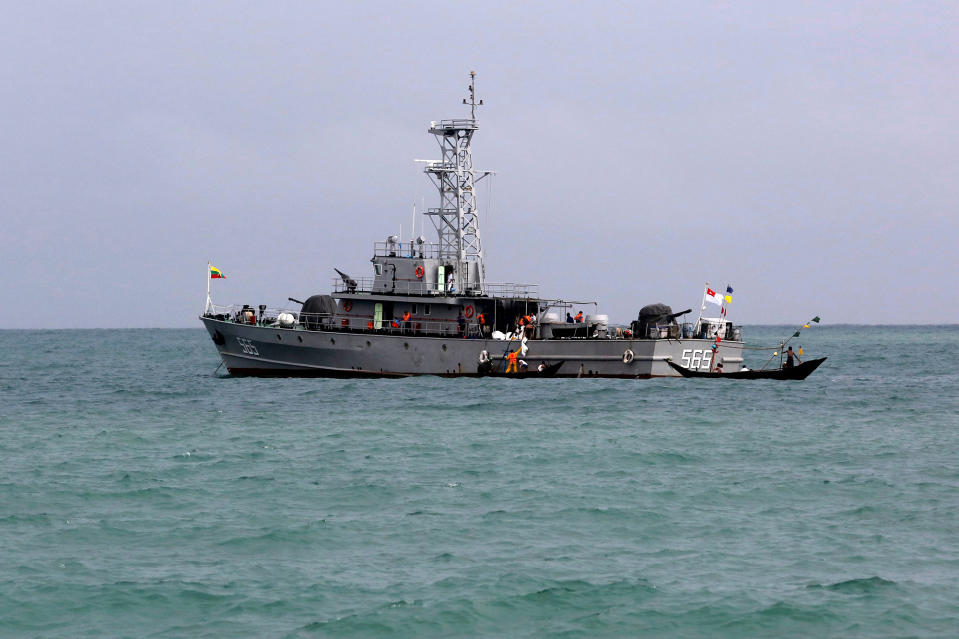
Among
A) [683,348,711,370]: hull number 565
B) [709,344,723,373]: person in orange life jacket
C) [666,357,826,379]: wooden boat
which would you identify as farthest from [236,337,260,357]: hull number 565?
[709,344,723,373]: person in orange life jacket

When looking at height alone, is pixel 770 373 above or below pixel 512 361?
below

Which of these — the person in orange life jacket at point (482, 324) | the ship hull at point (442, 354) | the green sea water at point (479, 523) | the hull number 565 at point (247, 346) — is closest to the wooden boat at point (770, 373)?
the ship hull at point (442, 354)

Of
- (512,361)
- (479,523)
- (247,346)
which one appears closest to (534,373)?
(512,361)

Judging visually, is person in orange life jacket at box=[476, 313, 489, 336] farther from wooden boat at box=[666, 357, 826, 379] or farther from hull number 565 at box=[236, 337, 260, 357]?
hull number 565 at box=[236, 337, 260, 357]

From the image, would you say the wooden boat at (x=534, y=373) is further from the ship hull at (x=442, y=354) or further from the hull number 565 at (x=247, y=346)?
the hull number 565 at (x=247, y=346)

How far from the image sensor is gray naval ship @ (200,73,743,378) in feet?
163

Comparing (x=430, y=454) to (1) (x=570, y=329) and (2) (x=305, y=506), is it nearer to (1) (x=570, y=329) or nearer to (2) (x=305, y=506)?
(2) (x=305, y=506)

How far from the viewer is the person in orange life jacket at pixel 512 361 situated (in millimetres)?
49469

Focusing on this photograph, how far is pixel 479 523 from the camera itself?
19938 millimetres

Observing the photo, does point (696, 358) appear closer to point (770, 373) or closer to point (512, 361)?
point (770, 373)

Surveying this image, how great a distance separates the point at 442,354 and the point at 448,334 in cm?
139

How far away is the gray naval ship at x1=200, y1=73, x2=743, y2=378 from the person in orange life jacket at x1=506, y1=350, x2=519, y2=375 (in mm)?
66

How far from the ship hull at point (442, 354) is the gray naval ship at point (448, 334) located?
47mm

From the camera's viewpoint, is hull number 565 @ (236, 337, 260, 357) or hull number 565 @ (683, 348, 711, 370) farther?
hull number 565 @ (236, 337, 260, 357)
